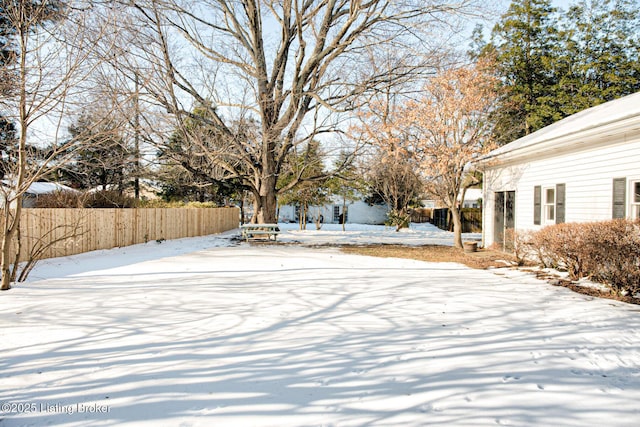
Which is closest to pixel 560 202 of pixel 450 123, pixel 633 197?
pixel 633 197

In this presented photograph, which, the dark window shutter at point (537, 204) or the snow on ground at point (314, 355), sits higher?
the dark window shutter at point (537, 204)

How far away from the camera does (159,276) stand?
8109mm

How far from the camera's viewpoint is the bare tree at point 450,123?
539 inches

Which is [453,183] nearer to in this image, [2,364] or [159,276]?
[159,276]

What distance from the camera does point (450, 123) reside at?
13938mm

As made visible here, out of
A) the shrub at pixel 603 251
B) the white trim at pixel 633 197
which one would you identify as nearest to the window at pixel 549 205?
the white trim at pixel 633 197

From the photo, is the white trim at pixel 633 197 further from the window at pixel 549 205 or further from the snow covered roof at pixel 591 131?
the window at pixel 549 205

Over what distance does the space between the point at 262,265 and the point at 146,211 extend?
736 centimetres

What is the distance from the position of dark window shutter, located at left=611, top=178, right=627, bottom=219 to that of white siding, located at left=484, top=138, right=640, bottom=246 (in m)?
0.09

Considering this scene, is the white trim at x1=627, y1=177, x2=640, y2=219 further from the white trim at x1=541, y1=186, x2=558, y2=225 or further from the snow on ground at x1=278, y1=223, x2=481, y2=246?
the snow on ground at x1=278, y1=223, x2=481, y2=246

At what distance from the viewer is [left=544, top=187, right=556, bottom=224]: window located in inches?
412

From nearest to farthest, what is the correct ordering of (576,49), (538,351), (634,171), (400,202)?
(538,351) → (634,171) → (576,49) → (400,202)

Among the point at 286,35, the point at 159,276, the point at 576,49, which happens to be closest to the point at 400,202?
the point at 576,49

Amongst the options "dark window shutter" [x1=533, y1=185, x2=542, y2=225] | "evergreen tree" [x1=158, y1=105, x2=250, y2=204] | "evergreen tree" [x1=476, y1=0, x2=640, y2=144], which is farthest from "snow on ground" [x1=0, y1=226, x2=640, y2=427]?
"evergreen tree" [x1=476, y1=0, x2=640, y2=144]
